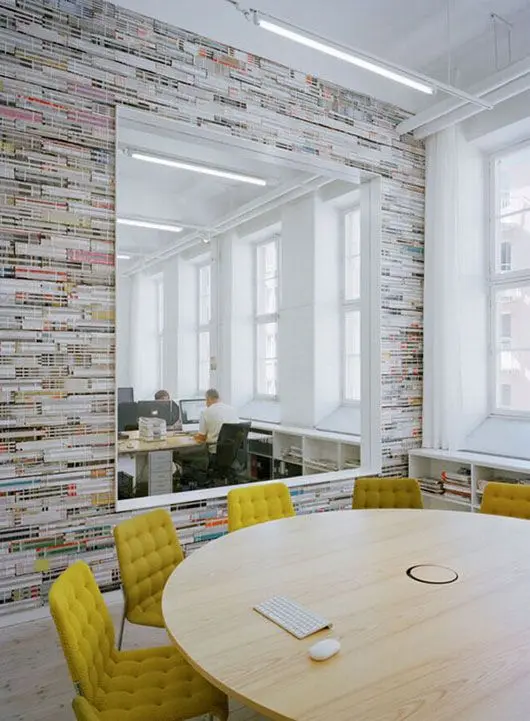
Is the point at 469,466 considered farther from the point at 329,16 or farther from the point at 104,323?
the point at 329,16

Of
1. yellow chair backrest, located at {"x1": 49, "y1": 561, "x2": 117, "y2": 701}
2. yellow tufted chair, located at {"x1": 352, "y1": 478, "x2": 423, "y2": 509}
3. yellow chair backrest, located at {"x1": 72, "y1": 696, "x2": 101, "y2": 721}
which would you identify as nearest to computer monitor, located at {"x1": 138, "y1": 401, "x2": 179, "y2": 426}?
yellow tufted chair, located at {"x1": 352, "y1": 478, "x2": 423, "y2": 509}

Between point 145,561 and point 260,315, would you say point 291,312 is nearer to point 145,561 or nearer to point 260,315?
point 260,315

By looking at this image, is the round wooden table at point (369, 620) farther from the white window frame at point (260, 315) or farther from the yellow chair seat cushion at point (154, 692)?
the white window frame at point (260, 315)

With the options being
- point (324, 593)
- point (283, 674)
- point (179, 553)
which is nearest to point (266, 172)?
point (179, 553)

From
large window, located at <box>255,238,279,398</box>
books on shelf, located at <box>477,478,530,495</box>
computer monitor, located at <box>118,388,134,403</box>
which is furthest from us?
large window, located at <box>255,238,279,398</box>

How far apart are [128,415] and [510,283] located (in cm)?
397

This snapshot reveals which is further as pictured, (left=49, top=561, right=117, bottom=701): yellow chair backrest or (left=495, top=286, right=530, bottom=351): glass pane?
(left=495, top=286, right=530, bottom=351): glass pane

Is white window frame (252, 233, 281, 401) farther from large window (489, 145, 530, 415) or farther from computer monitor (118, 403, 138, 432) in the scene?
large window (489, 145, 530, 415)

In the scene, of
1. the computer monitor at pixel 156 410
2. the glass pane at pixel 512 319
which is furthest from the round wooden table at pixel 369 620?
the computer monitor at pixel 156 410

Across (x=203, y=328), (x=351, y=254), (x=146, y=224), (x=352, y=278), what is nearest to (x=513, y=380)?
(x=352, y=278)

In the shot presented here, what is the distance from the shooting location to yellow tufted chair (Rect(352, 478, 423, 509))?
11.3 feet

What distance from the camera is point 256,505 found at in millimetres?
3139

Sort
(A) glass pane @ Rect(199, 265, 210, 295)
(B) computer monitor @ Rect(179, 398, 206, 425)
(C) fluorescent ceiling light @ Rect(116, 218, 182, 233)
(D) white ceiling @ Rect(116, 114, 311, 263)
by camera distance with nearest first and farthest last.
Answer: (D) white ceiling @ Rect(116, 114, 311, 263) < (B) computer monitor @ Rect(179, 398, 206, 425) < (C) fluorescent ceiling light @ Rect(116, 218, 182, 233) < (A) glass pane @ Rect(199, 265, 210, 295)

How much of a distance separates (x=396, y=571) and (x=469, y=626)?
1.53 feet
